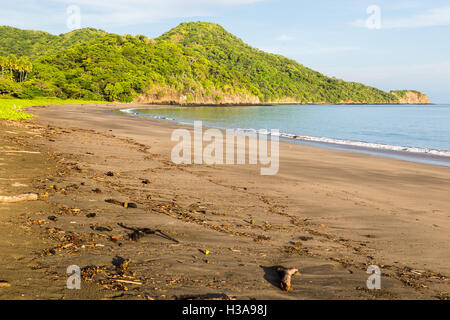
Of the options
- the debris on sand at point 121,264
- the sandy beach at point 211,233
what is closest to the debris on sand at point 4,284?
the sandy beach at point 211,233

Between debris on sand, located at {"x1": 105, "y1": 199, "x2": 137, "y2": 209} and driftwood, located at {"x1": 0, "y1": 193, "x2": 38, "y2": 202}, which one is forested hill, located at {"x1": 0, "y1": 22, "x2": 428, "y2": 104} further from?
debris on sand, located at {"x1": 105, "y1": 199, "x2": 137, "y2": 209}

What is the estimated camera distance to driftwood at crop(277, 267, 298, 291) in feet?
11.0

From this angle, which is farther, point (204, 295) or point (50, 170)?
point (50, 170)

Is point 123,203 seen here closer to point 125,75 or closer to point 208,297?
point 208,297

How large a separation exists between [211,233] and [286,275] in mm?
1654


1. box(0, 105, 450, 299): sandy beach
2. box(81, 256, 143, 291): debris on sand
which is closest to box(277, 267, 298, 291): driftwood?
box(0, 105, 450, 299): sandy beach

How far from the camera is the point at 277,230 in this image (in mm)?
5328

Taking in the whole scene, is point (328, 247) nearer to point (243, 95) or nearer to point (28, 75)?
point (28, 75)

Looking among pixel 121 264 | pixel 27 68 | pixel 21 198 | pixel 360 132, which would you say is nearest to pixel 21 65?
pixel 27 68

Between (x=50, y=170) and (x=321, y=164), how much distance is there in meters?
9.88

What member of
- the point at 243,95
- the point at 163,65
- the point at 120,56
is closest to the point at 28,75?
the point at 120,56

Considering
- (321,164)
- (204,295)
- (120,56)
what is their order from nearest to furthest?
1. (204,295)
2. (321,164)
3. (120,56)

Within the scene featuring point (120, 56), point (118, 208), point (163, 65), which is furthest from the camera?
point (163, 65)

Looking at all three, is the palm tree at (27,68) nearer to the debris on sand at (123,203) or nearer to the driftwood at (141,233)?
the debris on sand at (123,203)
